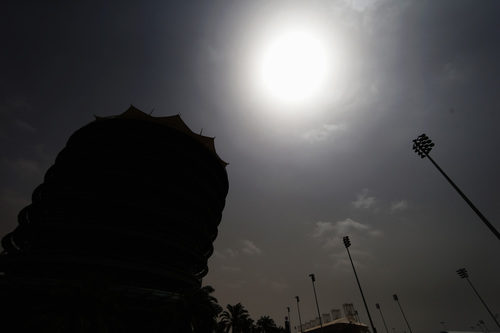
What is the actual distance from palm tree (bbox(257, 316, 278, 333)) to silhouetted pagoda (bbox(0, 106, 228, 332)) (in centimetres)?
3160

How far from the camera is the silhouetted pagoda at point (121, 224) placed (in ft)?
61.0

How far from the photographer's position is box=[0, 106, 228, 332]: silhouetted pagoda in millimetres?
18594

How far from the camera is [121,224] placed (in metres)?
25.3

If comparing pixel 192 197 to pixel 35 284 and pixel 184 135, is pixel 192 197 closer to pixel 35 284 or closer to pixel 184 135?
pixel 184 135

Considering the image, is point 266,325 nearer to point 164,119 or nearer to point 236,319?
point 236,319

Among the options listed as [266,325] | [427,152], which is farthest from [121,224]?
[266,325]

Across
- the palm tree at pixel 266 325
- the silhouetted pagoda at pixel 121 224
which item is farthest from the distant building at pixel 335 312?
the silhouetted pagoda at pixel 121 224

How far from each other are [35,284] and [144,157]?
16.7 metres

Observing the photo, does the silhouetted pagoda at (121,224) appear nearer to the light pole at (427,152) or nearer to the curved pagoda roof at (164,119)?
the curved pagoda roof at (164,119)

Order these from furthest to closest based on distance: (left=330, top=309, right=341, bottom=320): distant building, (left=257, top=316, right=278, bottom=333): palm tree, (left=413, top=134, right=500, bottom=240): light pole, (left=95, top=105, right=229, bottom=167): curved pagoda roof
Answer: (left=330, top=309, right=341, bottom=320): distant building
(left=257, top=316, right=278, bottom=333): palm tree
(left=95, top=105, right=229, bottom=167): curved pagoda roof
(left=413, top=134, right=500, bottom=240): light pole

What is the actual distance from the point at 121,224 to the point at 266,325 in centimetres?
4817

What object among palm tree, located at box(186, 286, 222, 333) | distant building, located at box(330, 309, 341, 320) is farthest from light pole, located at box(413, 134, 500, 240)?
distant building, located at box(330, 309, 341, 320)

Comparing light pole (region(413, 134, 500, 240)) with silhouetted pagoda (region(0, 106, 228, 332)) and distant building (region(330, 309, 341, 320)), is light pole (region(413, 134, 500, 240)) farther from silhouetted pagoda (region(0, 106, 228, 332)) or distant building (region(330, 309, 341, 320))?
distant building (region(330, 309, 341, 320))

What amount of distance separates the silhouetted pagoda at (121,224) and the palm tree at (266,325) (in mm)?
31602
